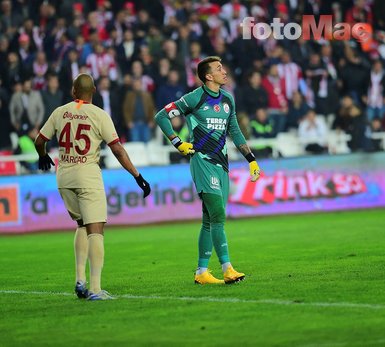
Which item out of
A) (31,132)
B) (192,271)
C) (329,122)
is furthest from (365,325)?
(329,122)

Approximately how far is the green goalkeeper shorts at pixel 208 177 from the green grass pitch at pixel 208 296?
40.6 inches

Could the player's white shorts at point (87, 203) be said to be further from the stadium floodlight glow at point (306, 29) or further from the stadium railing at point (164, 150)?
the stadium floodlight glow at point (306, 29)

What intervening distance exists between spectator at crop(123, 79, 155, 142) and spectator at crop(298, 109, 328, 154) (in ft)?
11.1

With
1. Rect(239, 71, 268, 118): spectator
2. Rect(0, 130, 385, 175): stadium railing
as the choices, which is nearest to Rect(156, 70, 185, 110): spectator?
Rect(0, 130, 385, 175): stadium railing

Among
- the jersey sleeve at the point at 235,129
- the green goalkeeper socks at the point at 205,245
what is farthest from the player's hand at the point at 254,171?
the green goalkeeper socks at the point at 205,245

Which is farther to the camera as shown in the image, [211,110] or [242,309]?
[211,110]

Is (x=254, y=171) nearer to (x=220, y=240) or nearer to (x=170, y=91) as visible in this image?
(x=220, y=240)

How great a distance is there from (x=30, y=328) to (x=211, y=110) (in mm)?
3699

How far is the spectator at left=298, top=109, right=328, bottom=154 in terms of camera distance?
25170mm

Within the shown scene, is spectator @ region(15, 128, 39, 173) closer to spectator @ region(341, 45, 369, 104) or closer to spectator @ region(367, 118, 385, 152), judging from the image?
spectator @ region(367, 118, 385, 152)

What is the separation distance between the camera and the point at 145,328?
9289 mm

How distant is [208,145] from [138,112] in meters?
12.3

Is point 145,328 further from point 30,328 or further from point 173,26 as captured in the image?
point 173,26

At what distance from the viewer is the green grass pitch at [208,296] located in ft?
29.0
